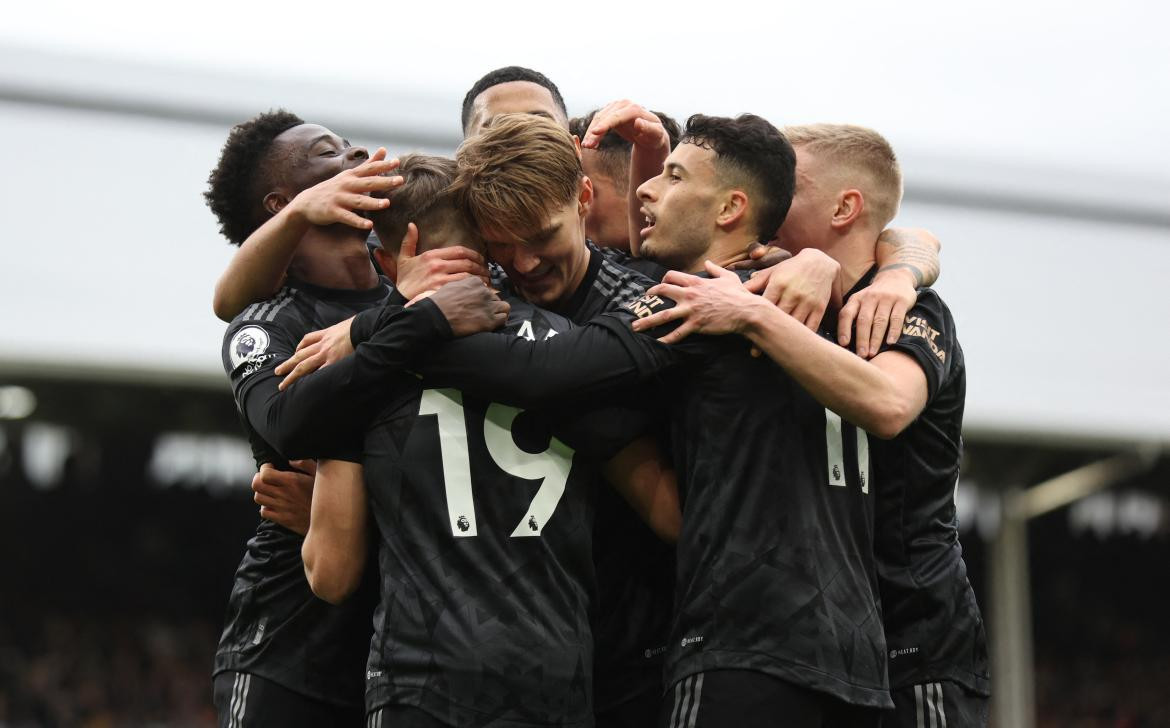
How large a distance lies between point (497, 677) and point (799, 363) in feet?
3.08

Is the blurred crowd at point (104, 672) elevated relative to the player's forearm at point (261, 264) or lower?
lower

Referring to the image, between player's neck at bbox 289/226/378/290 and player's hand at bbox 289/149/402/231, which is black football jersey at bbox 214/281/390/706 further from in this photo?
player's hand at bbox 289/149/402/231

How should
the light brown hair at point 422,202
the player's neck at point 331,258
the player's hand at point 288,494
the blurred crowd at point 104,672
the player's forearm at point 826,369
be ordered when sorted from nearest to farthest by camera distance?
the player's forearm at point 826,369 → the light brown hair at point 422,202 → the player's hand at point 288,494 → the player's neck at point 331,258 → the blurred crowd at point 104,672

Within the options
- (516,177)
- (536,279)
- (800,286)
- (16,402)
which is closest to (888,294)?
(800,286)

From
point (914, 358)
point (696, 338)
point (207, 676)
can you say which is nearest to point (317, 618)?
point (696, 338)

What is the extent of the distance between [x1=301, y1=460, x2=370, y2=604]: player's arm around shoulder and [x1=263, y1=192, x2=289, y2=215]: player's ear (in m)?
1.08

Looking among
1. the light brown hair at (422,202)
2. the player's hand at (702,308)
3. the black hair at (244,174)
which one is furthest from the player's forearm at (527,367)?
the black hair at (244,174)

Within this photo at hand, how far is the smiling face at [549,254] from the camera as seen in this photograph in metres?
3.27

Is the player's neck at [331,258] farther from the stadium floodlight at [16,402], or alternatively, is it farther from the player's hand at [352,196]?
the stadium floodlight at [16,402]

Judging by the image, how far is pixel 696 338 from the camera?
3.23 meters

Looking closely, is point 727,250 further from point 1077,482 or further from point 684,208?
point 1077,482

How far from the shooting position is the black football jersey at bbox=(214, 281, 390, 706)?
3.66m

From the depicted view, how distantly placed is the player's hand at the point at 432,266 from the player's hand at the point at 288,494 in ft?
2.14

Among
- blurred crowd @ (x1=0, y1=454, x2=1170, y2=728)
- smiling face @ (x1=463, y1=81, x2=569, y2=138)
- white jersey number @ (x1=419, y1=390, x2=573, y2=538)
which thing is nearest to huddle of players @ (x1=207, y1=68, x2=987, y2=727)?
white jersey number @ (x1=419, y1=390, x2=573, y2=538)
